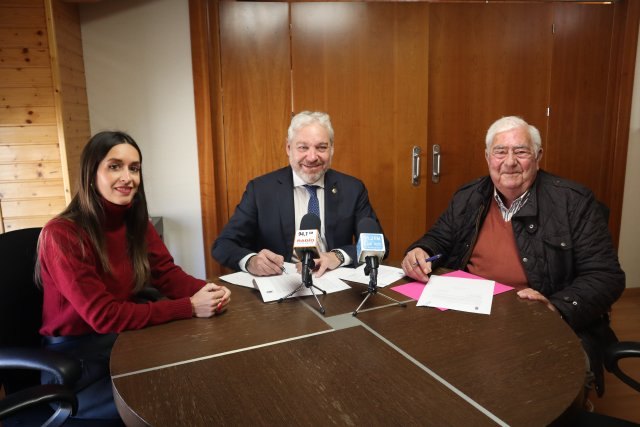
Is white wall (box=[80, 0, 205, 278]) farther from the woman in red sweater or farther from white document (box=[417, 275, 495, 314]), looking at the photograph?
white document (box=[417, 275, 495, 314])

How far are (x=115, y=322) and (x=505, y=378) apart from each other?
3.30 ft

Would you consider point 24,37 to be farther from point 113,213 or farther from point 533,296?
point 533,296

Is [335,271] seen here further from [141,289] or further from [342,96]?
[342,96]

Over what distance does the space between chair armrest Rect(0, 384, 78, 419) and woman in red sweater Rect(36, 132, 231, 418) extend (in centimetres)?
19

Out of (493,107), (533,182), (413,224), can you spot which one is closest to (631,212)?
(493,107)

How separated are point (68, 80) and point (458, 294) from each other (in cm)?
223

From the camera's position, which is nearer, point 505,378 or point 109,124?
point 505,378

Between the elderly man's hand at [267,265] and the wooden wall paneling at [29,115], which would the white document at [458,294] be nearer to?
the elderly man's hand at [267,265]

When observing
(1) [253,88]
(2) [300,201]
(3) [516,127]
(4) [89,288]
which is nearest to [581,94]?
(3) [516,127]

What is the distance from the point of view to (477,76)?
126 inches

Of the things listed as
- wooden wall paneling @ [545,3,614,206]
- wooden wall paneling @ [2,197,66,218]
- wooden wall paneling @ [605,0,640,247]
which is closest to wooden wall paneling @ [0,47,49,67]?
wooden wall paneling @ [2,197,66,218]

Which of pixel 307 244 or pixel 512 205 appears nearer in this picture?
pixel 307 244

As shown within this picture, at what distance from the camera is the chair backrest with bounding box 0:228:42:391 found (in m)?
1.40

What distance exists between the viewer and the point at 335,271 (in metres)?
1.82
